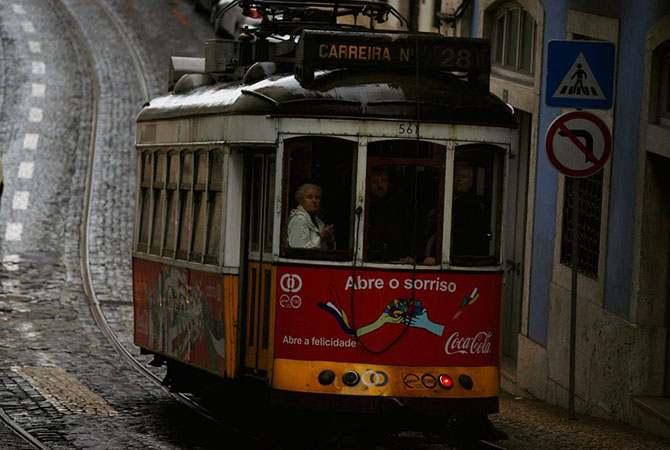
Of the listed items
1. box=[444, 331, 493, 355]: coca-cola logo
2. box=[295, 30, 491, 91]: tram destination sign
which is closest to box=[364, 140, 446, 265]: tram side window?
box=[444, 331, 493, 355]: coca-cola logo

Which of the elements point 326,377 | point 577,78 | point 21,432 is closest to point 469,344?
point 326,377

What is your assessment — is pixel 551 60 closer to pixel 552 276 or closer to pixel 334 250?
pixel 334 250

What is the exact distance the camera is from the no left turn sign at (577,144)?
11281mm

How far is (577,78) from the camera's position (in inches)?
453

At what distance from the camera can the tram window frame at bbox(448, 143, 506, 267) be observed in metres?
10.1

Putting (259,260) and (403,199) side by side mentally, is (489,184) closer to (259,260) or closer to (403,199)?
(403,199)

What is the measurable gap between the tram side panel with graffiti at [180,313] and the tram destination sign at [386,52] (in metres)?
1.82

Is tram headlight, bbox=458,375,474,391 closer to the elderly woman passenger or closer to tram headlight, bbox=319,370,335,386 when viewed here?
tram headlight, bbox=319,370,335,386

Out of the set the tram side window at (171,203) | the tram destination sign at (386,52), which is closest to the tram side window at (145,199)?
the tram side window at (171,203)

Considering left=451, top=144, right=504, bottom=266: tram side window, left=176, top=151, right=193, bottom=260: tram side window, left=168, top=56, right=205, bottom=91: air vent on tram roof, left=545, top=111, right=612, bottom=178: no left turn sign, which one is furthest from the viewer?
left=168, top=56, right=205, bottom=91: air vent on tram roof

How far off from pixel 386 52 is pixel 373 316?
73.5 inches

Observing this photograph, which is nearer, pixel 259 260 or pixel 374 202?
pixel 374 202

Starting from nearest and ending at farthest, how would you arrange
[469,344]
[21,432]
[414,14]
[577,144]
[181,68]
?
1. [469,344]
2. [577,144]
3. [21,432]
4. [181,68]
5. [414,14]

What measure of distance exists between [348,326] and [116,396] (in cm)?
432
